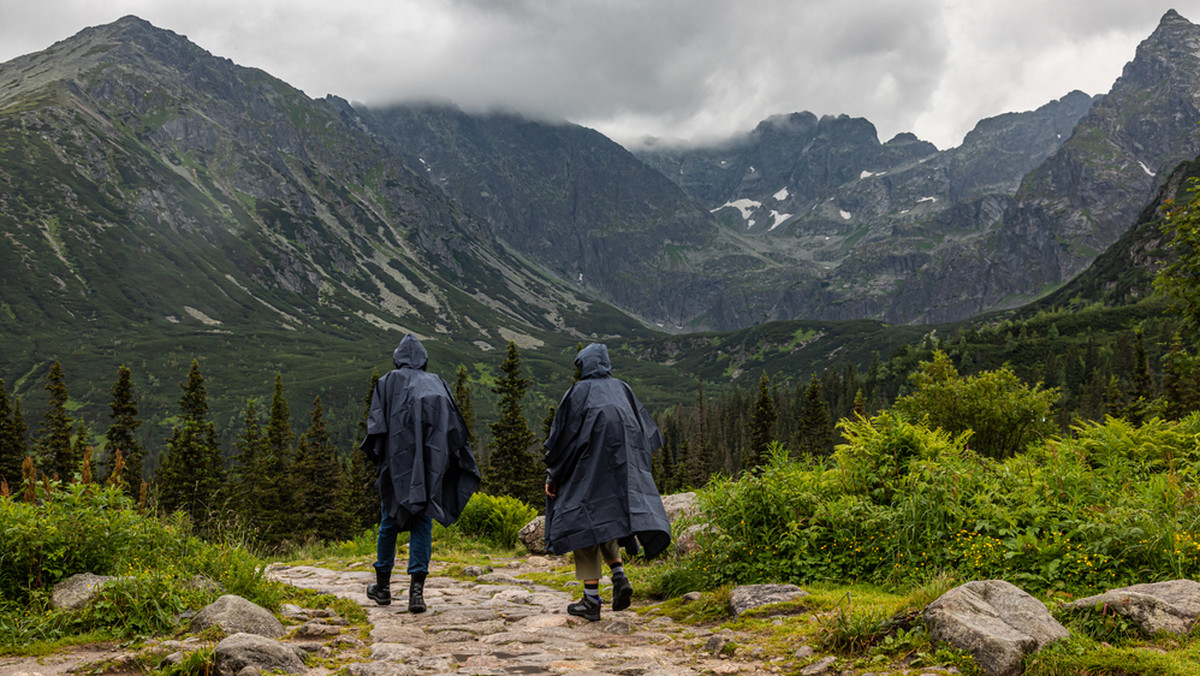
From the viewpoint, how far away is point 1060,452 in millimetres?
10031

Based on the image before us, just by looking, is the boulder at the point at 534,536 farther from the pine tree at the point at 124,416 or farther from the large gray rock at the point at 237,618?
the pine tree at the point at 124,416

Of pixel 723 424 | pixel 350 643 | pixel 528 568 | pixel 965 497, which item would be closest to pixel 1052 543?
pixel 965 497

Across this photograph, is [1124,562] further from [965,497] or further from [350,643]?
[350,643]

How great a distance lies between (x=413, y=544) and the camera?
9.31m

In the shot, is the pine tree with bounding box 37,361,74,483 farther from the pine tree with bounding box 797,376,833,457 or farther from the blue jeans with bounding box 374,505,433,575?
the pine tree with bounding box 797,376,833,457

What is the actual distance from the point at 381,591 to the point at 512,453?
135ft

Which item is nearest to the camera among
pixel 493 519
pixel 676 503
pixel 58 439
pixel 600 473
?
pixel 600 473

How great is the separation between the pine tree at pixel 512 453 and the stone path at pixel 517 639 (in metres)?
38.1

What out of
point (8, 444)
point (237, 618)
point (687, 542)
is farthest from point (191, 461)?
point (237, 618)

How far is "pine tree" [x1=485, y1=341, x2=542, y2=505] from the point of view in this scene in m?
48.7

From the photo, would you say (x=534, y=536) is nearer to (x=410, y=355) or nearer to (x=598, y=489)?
(x=410, y=355)

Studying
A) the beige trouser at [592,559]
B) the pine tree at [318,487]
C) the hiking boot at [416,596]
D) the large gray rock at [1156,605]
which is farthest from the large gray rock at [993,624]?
the pine tree at [318,487]

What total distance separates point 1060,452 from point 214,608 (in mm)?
11518

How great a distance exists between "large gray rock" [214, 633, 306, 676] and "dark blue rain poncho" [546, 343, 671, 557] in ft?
11.4
